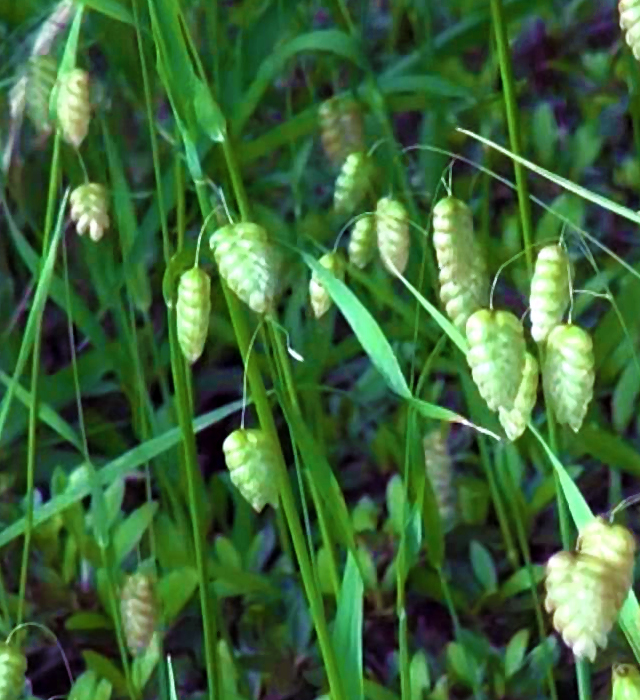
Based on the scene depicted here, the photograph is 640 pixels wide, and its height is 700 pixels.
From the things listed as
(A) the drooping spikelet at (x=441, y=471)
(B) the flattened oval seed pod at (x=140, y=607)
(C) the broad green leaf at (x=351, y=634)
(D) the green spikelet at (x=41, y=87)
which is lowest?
(A) the drooping spikelet at (x=441, y=471)

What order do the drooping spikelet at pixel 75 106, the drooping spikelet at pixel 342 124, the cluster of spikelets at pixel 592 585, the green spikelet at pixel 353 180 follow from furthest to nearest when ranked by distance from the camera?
the drooping spikelet at pixel 342 124 < the green spikelet at pixel 353 180 < the drooping spikelet at pixel 75 106 < the cluster of spikelets at pixel 592 585

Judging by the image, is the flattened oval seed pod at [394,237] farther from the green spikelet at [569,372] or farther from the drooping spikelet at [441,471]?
the drooping spikelet at [441,471]

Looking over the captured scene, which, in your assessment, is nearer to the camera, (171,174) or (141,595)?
(141,595)

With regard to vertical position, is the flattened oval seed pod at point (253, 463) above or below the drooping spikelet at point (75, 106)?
below

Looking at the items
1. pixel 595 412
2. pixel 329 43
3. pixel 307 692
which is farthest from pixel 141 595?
pixel 595 412

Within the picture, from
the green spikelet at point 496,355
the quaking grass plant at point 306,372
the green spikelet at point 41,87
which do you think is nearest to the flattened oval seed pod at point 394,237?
the quaking grass plant at point 306,372

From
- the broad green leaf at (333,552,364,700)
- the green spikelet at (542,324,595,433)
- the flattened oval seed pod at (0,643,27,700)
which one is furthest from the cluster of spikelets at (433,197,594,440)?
the flattened oval seed pod at (0,643,27,700)

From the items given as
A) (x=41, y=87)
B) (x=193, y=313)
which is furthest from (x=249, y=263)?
(x=41, y=87)

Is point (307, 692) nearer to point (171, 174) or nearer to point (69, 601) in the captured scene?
point (69, 601)
